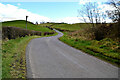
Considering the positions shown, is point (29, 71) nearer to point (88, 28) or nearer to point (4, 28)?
point (4, 28)

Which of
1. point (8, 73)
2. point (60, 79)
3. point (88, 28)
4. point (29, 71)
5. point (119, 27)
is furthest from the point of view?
point (88, 28)

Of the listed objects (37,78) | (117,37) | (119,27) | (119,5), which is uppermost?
(119,5)

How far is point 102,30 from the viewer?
61.4 ft

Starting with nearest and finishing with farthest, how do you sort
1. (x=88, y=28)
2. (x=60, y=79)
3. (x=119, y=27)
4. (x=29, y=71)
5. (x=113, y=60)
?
(x=60, y=79) < (x=29, y=71) < (x=113, y=60) < (x=119, y=27) < (x=88, y=28)

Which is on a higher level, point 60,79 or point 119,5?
point 119,5

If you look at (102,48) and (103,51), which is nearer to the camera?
(103,51)

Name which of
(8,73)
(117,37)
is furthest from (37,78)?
(117,37)

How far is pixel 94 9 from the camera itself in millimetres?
18766

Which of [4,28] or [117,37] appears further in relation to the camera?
[4,28]

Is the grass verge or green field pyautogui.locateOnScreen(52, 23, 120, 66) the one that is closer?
the grass verge

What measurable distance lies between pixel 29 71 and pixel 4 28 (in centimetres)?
1421

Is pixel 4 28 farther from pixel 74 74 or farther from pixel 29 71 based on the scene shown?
pixel 74 74

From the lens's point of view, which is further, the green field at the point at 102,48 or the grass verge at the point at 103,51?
the green field at the point at 102,48

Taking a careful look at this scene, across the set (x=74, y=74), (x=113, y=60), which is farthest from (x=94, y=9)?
(x=74, y=74)
